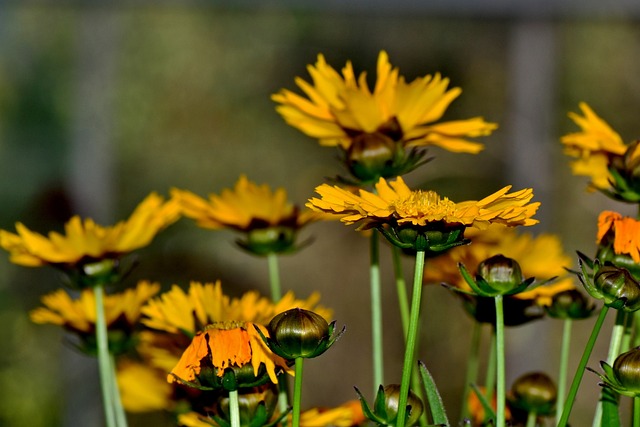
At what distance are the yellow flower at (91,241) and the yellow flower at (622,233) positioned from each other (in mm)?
184

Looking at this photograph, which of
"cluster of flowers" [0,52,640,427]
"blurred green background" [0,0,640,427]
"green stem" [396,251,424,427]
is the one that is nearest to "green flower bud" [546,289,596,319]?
"cluster of flowers" [0,52,640,427]

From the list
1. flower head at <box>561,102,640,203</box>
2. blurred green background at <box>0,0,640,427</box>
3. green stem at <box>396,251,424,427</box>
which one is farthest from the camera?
blurred green background at <box>0,0,640,427</box>

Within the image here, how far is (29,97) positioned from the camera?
1.95 metres

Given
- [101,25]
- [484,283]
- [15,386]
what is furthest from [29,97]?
[484,283]

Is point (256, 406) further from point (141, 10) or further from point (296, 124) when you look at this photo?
point (141, 10)

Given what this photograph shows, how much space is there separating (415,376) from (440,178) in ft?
5.09

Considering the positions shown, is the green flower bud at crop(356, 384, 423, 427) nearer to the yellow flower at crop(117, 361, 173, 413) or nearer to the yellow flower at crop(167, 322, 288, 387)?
the yellow flower at crop(167, 322, 288, 387)

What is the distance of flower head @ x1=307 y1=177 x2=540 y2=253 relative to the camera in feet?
1.08

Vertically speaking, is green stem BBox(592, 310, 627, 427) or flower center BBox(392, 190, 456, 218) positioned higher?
flower center BBox(392, 190, 456, 218)

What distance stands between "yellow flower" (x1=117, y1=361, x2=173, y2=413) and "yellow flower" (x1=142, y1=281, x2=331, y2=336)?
8cm

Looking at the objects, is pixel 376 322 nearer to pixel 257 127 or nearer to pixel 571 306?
pixel 571 306

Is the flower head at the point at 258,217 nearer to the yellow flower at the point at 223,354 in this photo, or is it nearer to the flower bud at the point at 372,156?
the flower bud at the point at 372,156

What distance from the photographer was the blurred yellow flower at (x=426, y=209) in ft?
1.07

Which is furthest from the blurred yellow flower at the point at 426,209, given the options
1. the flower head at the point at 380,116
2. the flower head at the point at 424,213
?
the flower head at the point at 380,116
